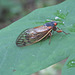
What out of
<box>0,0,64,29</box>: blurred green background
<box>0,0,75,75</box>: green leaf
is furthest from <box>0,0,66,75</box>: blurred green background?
<box>0,0,75,75</box>: green leaf

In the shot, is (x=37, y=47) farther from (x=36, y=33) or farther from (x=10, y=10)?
(x=10, y=10)

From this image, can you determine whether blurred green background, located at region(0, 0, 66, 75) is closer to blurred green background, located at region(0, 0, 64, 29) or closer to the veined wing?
blurred green background, located at region(0, 0, 64, 29)

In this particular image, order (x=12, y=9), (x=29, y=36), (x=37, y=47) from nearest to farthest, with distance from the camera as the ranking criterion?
(x=37, y=47), (x=29, y=36), (x=12, y=9)

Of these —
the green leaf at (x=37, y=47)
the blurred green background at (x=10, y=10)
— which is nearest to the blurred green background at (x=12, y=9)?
the blurred green background at (x=10, y=10)

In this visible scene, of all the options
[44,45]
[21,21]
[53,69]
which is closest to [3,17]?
[53,69]

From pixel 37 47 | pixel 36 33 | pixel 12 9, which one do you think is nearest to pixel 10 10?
pixel 12 9

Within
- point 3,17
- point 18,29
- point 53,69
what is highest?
point 18,29

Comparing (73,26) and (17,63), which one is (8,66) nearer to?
(17,63)
